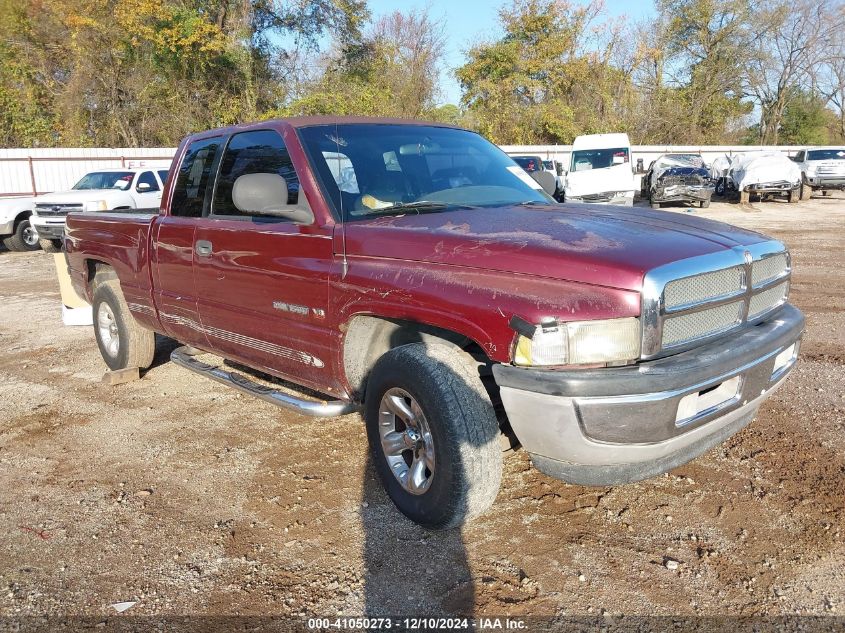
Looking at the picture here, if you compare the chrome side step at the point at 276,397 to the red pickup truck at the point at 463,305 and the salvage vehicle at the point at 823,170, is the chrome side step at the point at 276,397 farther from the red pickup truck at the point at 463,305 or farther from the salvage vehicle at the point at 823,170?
the salvage vehicle at the point at 823,170

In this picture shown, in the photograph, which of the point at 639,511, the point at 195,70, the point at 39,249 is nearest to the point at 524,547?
the point at 639,511

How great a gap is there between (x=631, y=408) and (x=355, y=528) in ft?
4.80

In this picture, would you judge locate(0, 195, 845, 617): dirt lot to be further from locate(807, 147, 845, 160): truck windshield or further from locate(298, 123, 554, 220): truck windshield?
locate(807, 147, 845, 160): truck windshield

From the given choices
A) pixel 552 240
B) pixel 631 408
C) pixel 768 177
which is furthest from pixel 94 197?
pixel 768 177

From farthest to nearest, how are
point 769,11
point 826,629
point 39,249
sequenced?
point 769,11 → point 39,249 → point 826,629

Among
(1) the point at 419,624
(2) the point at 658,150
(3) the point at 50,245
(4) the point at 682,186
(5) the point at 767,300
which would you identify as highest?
(2) the point at 658,150

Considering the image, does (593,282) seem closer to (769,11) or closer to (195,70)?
(195,70)

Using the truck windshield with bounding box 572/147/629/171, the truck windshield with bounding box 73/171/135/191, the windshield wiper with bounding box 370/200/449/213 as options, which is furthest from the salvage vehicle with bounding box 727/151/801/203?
the windshield wiper with bounding box 370/200/449/213

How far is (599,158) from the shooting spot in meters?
19.3

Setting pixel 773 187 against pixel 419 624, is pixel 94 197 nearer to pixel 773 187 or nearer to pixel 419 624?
pixel 419 624

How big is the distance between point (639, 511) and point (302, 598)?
1.65 meters

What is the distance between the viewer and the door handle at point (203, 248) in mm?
4078

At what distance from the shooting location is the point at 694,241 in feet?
9.27

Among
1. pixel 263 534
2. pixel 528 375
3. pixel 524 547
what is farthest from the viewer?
pixel 263 534
